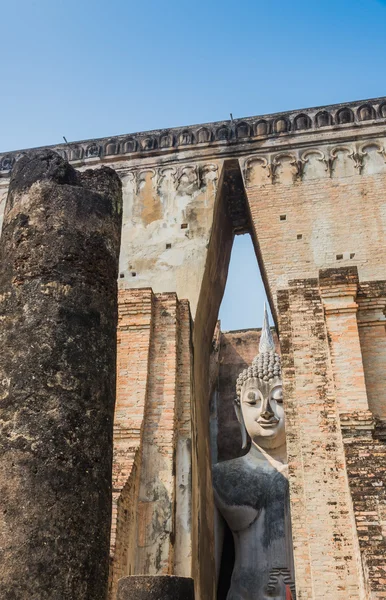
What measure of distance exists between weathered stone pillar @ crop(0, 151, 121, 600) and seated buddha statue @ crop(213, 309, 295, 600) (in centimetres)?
685

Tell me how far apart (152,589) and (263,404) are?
21.1 ft

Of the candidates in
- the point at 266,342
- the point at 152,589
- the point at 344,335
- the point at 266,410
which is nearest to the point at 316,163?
the point at 266,342

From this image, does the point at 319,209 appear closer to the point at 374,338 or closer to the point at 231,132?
the point at 231,132

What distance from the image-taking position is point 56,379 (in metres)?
3.08

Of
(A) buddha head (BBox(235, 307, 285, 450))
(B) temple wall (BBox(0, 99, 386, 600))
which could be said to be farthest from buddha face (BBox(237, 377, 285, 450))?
(B) temple wall (BBox(0, 99, 386, 600))

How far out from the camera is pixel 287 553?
9.49 meters

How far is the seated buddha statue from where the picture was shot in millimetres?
9398

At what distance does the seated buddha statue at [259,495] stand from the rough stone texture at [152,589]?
520 centimetres

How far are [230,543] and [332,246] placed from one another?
4.91 m

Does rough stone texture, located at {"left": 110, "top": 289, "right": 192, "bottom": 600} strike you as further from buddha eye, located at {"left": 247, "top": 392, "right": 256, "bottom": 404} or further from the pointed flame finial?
the pointed flame finial

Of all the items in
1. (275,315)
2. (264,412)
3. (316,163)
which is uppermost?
(316,163)

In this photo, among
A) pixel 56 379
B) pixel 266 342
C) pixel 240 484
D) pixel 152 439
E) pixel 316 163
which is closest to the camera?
pixel 56 379

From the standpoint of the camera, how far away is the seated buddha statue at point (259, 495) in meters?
9.40

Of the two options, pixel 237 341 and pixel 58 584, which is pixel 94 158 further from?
pixel 58 584
